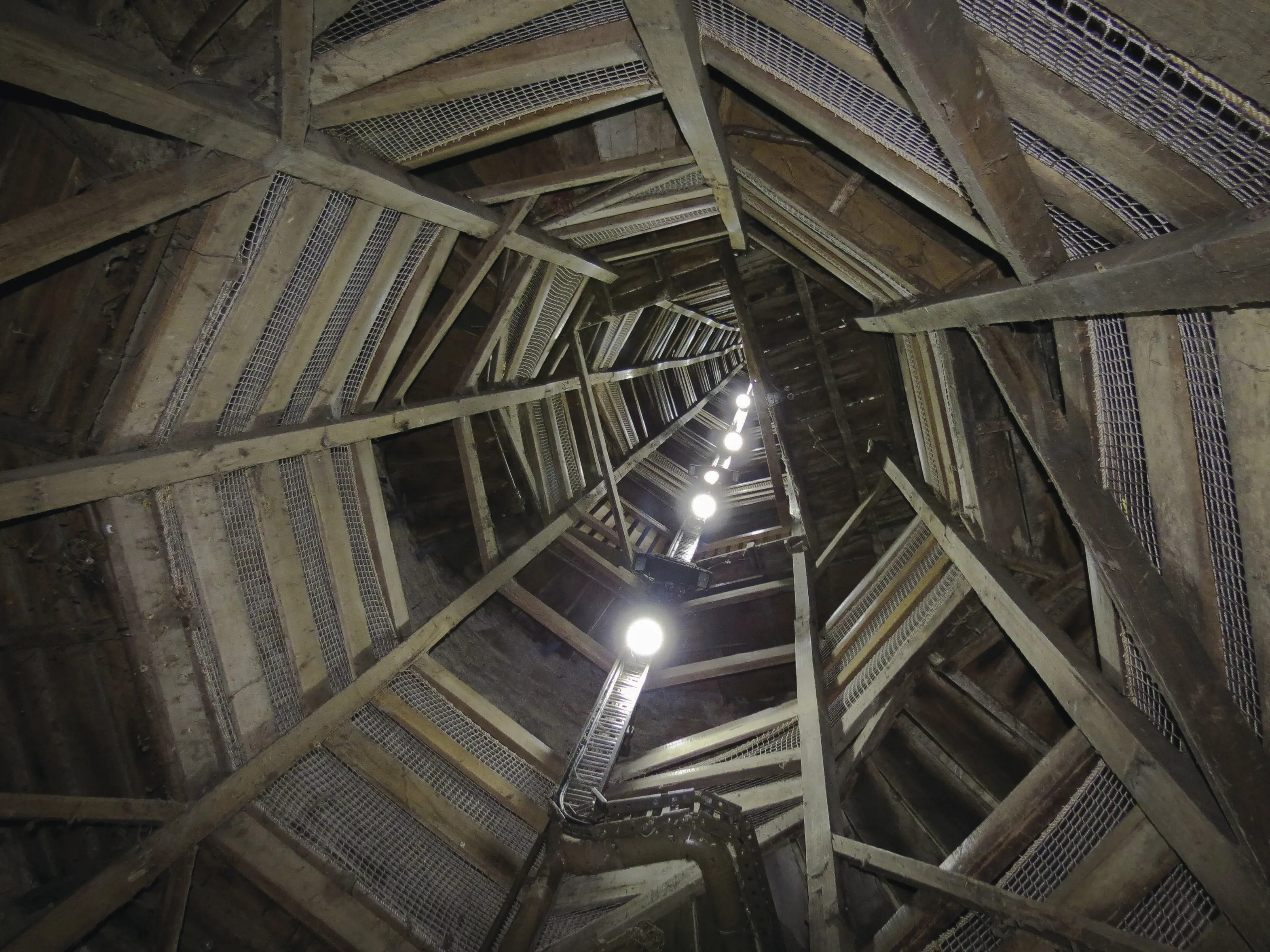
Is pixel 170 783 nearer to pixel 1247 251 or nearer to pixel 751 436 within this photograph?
pixel 1247 251

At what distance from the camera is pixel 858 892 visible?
13.4 ft

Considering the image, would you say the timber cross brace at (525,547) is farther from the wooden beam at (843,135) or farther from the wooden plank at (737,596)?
the wooden plank at (737,596)

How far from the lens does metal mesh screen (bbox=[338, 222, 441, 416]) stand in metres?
4.82

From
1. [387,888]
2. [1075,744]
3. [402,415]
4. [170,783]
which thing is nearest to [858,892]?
[1075,744]

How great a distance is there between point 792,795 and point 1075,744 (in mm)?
1668

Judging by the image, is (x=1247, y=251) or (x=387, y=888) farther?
(x=387, y=888)

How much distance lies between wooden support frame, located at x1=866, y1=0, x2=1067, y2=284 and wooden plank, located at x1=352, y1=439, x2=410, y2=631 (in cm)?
458

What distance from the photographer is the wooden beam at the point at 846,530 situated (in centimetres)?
795

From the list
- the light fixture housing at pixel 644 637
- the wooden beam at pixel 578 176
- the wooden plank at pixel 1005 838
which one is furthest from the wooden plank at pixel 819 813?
the wooden beam at pixel 578 176

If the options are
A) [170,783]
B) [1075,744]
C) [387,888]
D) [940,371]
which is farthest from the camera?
[940,371]

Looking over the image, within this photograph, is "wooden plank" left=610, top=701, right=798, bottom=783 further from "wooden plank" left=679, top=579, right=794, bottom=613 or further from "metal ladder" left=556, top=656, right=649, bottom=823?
"wooden plank" left=679, top=579, right=794, bottom=613

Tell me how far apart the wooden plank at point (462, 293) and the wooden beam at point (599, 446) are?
2877 millimetres

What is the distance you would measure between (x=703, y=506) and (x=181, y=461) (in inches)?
282

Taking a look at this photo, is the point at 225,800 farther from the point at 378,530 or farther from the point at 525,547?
the point at 525,547
